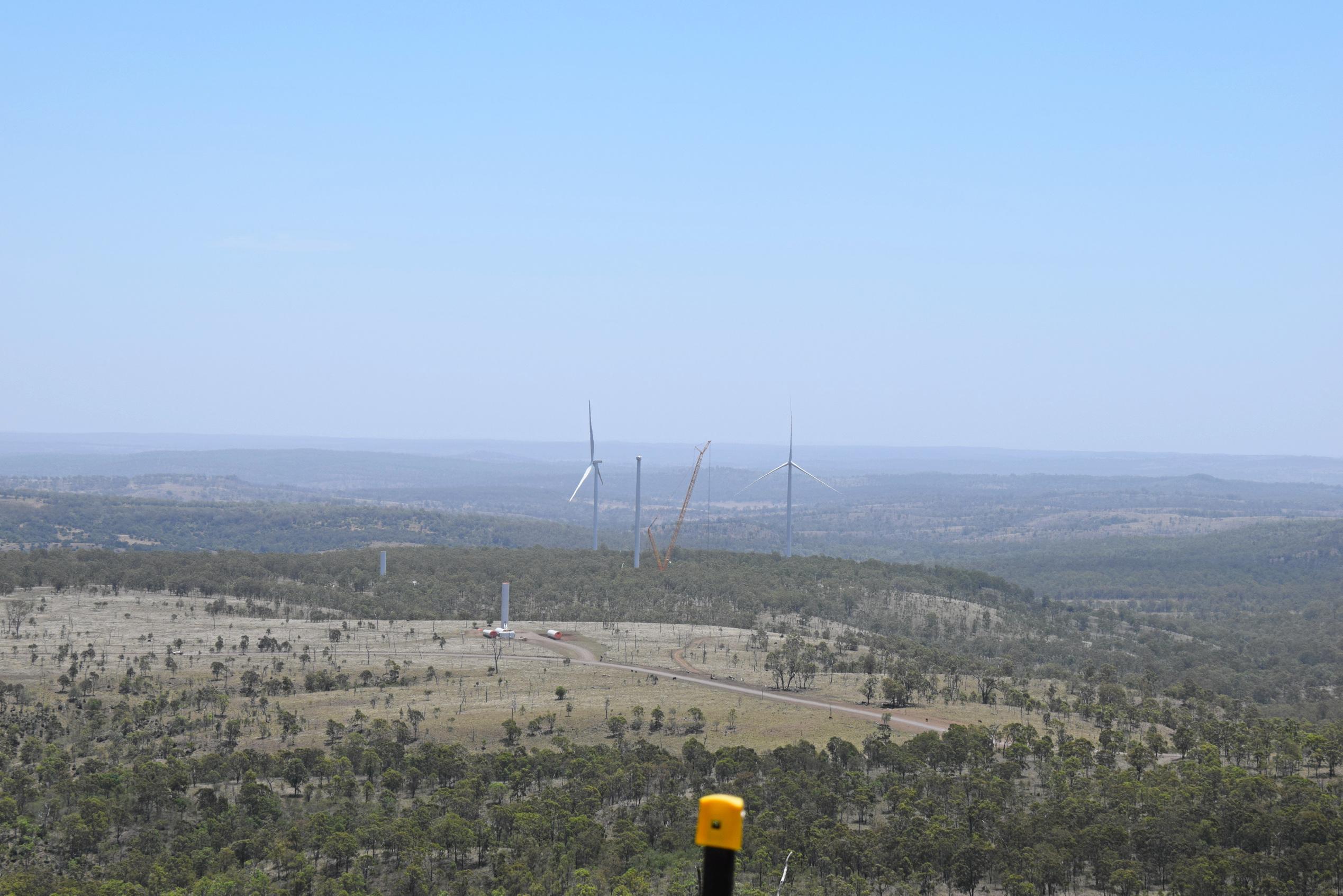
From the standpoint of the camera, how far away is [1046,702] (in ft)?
347

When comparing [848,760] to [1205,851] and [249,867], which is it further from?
[249,867]

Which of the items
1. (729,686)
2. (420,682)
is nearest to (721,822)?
(729,686)

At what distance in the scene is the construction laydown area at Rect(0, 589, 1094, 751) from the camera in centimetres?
8838

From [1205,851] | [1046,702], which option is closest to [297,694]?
[1046,702]

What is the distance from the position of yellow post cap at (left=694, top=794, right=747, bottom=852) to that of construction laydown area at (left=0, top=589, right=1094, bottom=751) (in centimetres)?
7650

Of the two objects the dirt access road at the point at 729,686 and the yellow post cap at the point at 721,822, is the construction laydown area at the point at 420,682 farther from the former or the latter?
the yellow post cap at the point at 721,822

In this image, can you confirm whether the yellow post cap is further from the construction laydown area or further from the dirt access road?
the dirt access road

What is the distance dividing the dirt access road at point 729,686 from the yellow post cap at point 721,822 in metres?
82.2

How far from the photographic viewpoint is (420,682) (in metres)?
110

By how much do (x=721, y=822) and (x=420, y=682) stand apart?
347 ft

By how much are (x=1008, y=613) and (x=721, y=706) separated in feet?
326

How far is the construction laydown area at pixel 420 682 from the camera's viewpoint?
8838cm

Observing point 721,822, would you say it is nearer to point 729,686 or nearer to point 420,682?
point 729,686

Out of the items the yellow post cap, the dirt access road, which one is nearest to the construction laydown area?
the dirt access road
